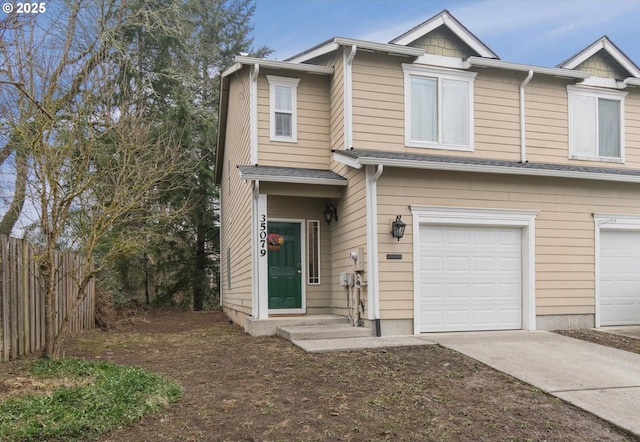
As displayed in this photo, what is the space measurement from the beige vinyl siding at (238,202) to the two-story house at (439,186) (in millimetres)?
174

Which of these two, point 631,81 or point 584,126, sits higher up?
point 631,81

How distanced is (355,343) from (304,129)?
15.7 ft

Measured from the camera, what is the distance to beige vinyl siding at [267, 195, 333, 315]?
10.3m

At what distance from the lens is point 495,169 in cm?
887

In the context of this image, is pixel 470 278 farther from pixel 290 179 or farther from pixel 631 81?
pixel 631 81

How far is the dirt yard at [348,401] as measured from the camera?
4148 millimetres

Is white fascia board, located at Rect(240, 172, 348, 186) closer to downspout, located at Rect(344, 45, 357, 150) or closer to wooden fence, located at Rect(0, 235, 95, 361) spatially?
downspout, located at Rect(344, 45, 357, 150)

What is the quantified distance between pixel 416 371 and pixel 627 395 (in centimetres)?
224

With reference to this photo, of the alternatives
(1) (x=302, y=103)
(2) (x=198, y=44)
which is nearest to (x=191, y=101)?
(2) (x=198, y=44)

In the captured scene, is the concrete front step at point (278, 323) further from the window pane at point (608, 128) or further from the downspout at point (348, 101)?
the window pane at point (608, 128)

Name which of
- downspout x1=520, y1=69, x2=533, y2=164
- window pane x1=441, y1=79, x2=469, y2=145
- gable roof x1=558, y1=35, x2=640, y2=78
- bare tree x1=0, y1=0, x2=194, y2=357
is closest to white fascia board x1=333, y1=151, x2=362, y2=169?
window pane x1=441, y1=79, x2=469, y2=145

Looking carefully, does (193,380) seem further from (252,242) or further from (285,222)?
(285,222)

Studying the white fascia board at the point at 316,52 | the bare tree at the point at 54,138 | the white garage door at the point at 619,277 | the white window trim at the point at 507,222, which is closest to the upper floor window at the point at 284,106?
the white fascia board at the point at 316,52

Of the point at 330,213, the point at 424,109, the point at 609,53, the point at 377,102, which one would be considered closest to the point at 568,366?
the point at 330,213
